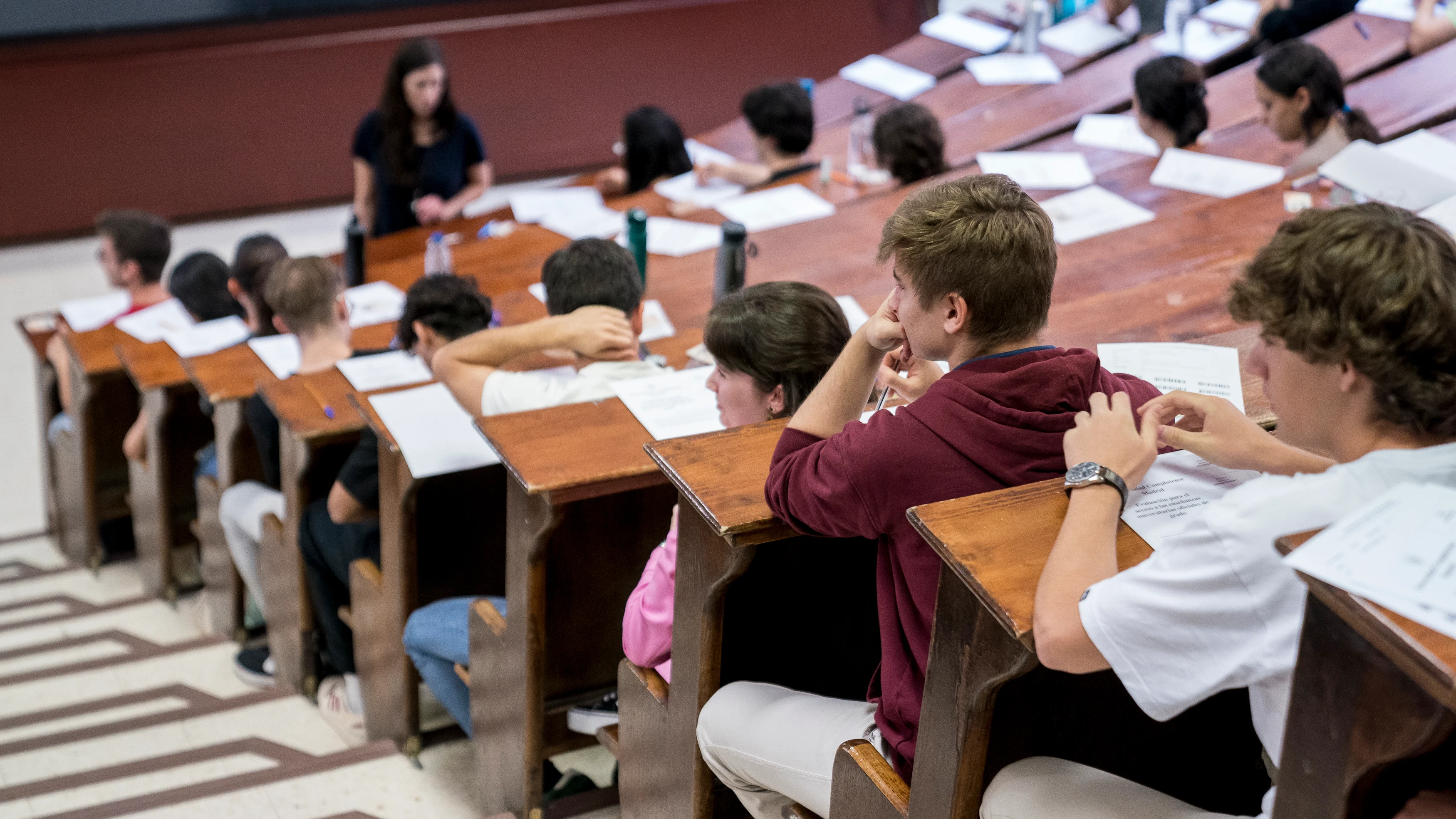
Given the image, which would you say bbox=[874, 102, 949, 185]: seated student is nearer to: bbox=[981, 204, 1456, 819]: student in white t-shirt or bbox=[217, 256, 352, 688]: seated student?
bbox=[217, 256, 352, 688]: seated student

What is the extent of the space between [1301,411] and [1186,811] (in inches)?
17.9

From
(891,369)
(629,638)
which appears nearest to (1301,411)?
(891,369)

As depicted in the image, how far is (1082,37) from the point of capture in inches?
208

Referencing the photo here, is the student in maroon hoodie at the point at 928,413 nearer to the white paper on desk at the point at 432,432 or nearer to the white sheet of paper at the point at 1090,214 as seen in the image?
the white paper on desk at the point at 432,432

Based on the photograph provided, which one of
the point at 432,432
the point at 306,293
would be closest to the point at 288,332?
the point at 306,293

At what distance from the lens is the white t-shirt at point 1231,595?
1.15 meters

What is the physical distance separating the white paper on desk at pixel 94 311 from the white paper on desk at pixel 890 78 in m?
2.74

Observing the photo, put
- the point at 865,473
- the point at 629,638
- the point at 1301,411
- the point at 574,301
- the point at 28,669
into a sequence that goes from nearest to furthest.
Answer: the point at 1301,411
the point at 865,473
the point at 629,638
the point at 574,301
the point at 28,669

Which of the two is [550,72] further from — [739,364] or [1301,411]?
[1301,411]

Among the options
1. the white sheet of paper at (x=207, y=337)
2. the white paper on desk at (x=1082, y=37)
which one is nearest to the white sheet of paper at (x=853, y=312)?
the white sheet of paper at (x=207, y=337)

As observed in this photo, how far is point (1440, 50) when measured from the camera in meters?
4.20

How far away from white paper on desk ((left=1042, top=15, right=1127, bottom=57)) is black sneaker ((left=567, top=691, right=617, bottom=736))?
12.0 feet

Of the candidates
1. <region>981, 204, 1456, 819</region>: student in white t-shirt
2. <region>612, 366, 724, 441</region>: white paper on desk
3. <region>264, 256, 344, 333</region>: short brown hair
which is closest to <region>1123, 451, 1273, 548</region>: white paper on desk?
<region>981, 204, 1456, 819</region>: student in white t-shirt

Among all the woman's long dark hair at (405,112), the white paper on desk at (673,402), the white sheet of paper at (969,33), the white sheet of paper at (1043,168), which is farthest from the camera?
the white sheet of paper at (969,33)
